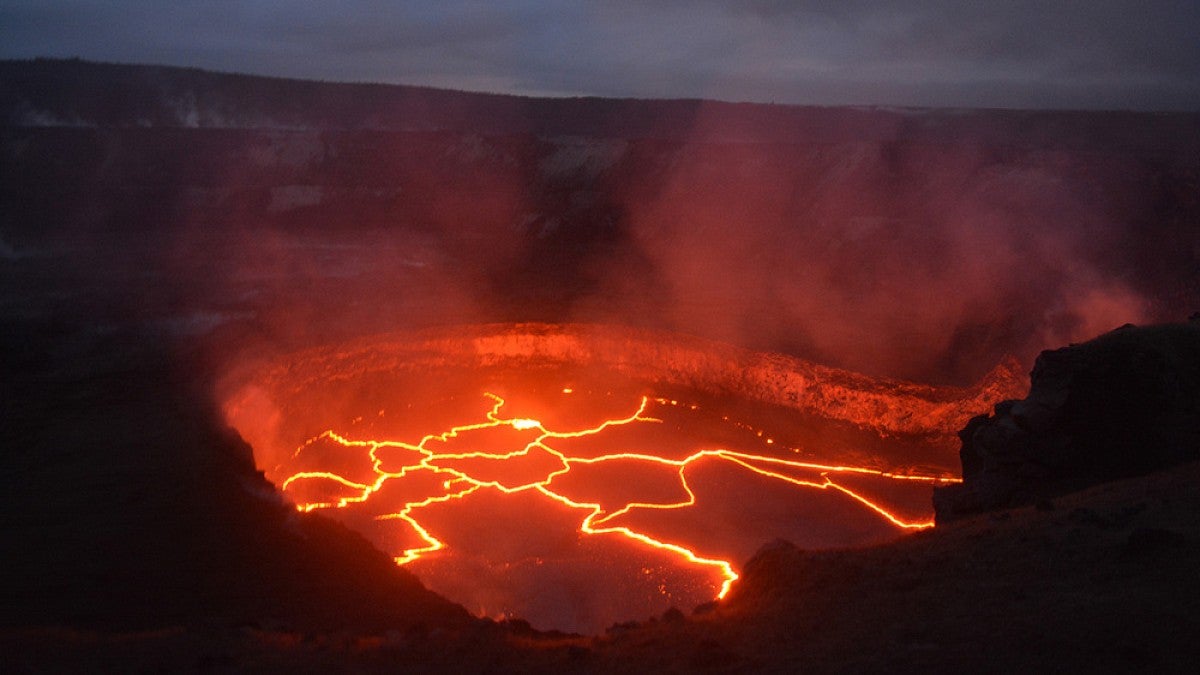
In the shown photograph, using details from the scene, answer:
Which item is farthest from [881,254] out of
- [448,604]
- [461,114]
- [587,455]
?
[461,114]

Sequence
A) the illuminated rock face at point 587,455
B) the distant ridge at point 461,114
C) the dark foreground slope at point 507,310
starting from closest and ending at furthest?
the dark foreground slope at point 507,310
the illuminated rock face at point 587,455
the distant ridge at point 461,114

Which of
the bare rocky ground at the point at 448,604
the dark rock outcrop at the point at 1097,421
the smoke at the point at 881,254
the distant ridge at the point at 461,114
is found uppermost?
the distant ridge at the point at 461,114

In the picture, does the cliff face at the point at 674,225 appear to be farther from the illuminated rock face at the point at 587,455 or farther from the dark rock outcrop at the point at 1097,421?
the dark rock outcrop at the point at 1097,421

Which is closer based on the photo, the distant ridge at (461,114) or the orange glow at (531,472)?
the orange glow at (531,472)

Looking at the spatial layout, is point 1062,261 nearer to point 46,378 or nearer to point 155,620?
point 155,620

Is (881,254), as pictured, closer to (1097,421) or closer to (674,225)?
(674,225)

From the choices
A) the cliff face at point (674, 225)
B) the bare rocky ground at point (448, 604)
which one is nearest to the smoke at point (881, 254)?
the cliff face at point (674, 225)

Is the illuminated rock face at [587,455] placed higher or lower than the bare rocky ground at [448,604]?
higher
